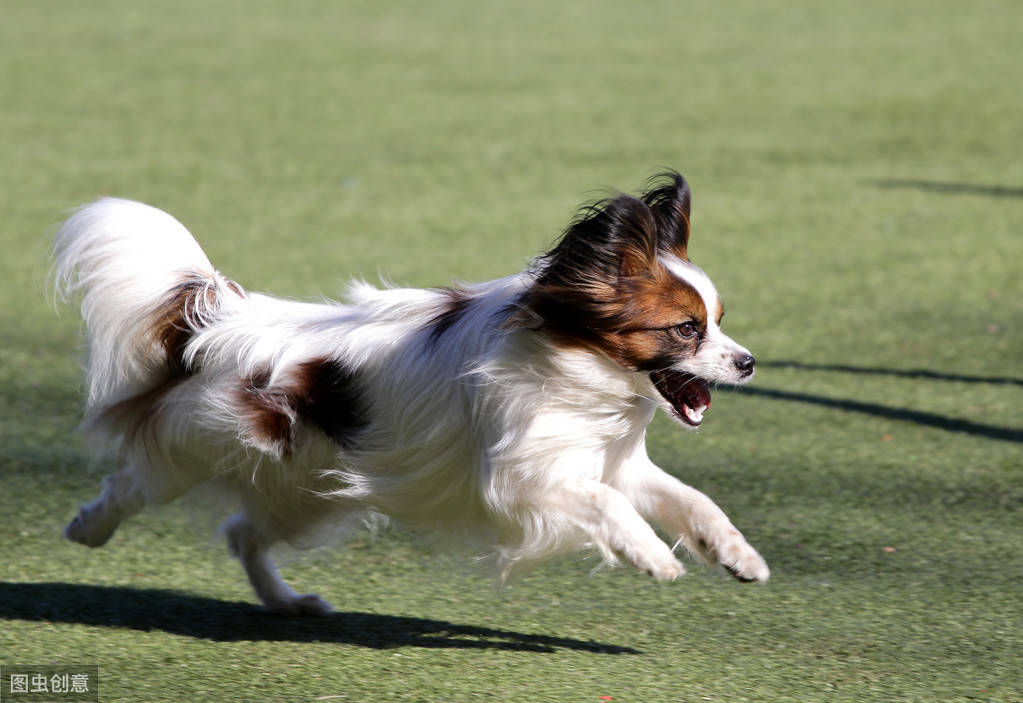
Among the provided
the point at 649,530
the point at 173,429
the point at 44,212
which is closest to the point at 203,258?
the point at 173,429

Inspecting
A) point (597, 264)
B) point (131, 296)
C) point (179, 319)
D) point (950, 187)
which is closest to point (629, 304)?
point (597, 264)

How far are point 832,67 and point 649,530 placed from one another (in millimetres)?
10224

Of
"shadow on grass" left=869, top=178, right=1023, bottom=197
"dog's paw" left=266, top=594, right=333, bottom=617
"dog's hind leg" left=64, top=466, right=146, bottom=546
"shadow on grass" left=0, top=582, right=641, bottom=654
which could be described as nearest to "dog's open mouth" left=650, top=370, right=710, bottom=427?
"shadow on grass" left=0, top=582, right=641, bottom=654

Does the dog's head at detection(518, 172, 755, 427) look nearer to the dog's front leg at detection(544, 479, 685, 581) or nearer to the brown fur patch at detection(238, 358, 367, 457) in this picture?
the dog's front leg at detection(544, 479, 685, 581)

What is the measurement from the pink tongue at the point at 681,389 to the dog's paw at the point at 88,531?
61.5 inches

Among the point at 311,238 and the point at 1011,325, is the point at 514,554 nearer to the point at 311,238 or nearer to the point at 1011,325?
the point at 1011,325

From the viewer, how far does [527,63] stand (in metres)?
12.6

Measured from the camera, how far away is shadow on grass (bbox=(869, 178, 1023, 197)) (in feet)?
29.7

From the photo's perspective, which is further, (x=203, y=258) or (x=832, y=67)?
(x=832, y=67)

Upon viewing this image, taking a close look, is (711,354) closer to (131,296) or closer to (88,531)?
(131,296)

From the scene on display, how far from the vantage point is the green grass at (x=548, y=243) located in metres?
3.44

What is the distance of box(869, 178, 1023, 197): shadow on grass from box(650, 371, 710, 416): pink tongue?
629 cm

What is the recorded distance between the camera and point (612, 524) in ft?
10.5

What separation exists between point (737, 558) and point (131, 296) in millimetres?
1705
